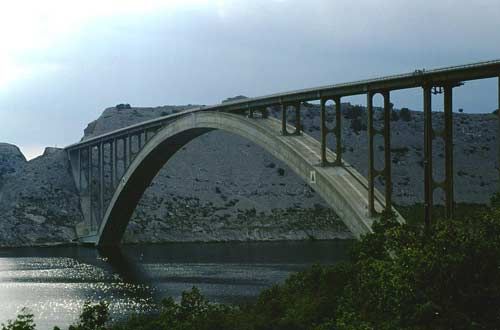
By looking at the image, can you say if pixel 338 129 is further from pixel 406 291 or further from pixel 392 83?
pixel 406 291

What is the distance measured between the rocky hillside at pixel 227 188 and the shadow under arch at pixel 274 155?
46.8ft

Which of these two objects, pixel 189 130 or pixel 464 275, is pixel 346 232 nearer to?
pixel 189 130

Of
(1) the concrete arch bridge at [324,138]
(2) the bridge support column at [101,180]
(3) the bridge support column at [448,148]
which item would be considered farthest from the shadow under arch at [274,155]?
(3) the bridge support column at [448,148]

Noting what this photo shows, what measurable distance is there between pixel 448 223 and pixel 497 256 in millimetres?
2439

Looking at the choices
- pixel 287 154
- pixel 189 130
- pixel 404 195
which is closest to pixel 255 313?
pixel 287 154

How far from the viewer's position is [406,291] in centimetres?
2198

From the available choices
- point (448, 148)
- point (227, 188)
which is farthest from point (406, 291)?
point (227, 188)

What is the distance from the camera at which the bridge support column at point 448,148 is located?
108 feet

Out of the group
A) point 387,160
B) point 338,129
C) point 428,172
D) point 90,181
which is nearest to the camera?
point 428,172

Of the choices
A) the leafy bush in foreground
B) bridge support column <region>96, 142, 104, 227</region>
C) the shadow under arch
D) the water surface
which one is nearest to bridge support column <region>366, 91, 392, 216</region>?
the shadow under arch

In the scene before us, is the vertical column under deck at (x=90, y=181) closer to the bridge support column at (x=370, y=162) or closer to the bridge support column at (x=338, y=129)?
the bridge support column at (x=338, y=129)

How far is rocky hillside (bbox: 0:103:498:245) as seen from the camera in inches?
4176

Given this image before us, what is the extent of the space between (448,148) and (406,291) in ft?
43.9

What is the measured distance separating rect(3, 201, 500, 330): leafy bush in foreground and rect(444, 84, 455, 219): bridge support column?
3.31m
